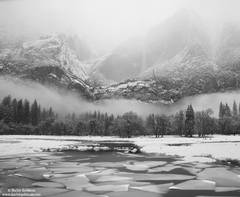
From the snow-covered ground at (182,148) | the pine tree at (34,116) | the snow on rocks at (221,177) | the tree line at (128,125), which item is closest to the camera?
the snow on rocks at (221,177)

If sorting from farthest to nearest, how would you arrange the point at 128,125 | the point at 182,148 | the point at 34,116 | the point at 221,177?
1. the point at 34,116
2. the point at 128,125
3. the point at 182,148
4. the point at 221,177

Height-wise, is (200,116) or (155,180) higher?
(200,116)

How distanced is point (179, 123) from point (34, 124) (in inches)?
3983

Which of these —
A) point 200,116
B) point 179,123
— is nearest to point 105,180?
point 200,116

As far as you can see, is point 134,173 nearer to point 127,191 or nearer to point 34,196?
point 127,191

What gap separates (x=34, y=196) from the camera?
32.6 feet

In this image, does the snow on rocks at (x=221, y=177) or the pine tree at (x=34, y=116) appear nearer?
the snow on rocks at (x=221, y=177)

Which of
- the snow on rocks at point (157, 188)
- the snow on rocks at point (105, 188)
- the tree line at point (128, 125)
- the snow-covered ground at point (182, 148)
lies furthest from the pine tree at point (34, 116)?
the snow on rocks at point (157, 188)

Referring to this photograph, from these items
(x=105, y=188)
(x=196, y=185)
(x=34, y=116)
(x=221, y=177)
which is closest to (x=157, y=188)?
(x=196, y=185)

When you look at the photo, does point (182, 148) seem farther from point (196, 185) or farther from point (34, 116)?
point (34, 116)

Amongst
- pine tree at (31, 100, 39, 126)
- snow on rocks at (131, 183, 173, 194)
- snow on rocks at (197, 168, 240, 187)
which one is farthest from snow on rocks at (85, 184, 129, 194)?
pine tree at (31, 100, 39, 126)

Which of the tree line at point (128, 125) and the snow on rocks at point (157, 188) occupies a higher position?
the tree line at point (128, 125)

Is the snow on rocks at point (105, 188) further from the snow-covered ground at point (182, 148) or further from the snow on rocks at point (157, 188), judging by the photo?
the snow-covered ground at point (182, 148)

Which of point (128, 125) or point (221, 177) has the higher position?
point (128, 125)
